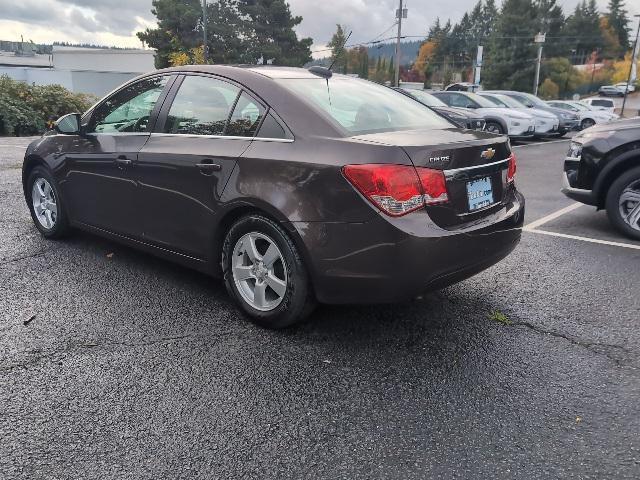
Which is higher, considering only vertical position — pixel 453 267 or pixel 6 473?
pixel 453 267

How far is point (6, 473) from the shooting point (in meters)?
2.06

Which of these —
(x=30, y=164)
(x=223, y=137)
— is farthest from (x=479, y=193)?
(x=30, y=164)

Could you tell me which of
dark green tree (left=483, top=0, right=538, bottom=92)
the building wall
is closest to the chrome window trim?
the building wall

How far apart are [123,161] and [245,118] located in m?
1.16

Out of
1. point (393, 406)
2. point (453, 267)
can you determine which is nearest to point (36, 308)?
point (393, 406)

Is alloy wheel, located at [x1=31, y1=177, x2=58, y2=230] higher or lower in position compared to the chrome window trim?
lower

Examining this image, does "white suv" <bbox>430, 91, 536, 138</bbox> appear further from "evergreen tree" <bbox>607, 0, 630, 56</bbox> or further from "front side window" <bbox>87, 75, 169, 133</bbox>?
"evergreen tree" <bbox>607, 0, 630, 56</bbox>

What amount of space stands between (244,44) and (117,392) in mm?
52658

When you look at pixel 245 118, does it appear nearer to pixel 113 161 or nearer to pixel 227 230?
pixel 227 230

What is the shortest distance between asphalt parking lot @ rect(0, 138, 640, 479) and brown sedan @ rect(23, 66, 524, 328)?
372 millimetres

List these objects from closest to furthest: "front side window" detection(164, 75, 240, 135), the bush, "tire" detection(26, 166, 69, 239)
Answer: "front side window" detection(164, 75, 240, 135) → "tire" detection(26, 166, 69, 239) → the bush

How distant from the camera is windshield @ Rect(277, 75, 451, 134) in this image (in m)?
3.22

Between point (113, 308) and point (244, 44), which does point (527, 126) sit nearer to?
point (113, 308)

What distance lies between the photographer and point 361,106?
11.4ft
